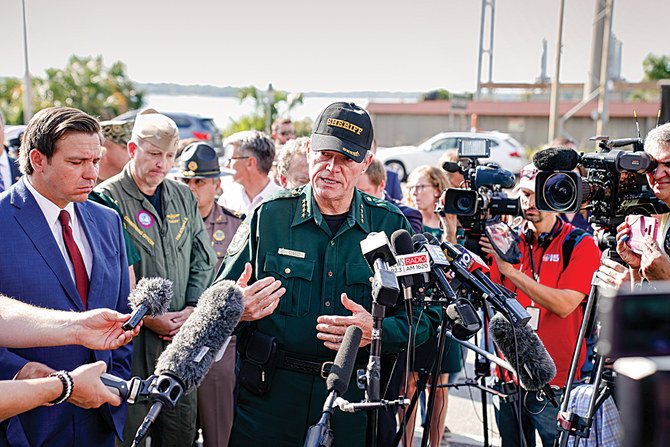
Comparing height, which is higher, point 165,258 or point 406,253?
point 406,253

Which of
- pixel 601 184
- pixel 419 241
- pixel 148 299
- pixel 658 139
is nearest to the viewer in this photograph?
pixel 148 299

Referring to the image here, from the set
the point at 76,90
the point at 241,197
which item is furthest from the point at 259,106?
the point at 241,197

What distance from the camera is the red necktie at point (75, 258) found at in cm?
292

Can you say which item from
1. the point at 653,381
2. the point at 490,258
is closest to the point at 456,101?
the point at 490,258

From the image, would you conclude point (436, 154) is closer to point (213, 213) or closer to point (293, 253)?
point (213, 213)

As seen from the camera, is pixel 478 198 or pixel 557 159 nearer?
pixel 557 159

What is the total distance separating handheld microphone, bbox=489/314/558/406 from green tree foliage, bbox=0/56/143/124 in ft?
104

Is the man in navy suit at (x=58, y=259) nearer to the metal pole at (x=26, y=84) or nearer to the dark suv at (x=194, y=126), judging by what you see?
the dark suv at (x=194, y=126)

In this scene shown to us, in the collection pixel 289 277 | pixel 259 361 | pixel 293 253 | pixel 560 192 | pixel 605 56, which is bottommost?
pixel 259 361

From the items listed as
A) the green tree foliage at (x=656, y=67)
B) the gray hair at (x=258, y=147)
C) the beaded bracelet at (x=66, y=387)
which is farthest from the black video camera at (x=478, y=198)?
the green tree foliage at (x=656, y=67)

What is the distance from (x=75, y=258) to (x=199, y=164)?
2157 mm

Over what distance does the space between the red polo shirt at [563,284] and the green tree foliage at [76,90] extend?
102ft

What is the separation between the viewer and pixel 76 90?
112 ft

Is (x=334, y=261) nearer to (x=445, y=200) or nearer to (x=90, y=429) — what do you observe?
(x=445, y=200)
